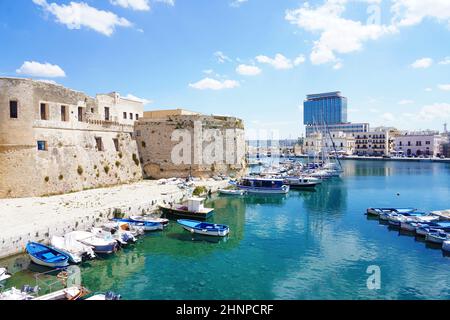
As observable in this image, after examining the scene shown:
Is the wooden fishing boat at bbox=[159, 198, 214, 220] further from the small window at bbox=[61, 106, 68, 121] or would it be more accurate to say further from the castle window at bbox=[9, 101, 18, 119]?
the castle window at bbox=[9, 101, 18, 119]

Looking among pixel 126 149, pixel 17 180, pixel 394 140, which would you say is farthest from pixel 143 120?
pixel 394 140

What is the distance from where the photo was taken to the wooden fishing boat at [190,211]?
17609 mm

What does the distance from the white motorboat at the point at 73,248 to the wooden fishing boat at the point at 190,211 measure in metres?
6.37

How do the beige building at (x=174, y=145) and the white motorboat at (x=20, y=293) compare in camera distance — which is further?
the beige building at (x=174, y=145)

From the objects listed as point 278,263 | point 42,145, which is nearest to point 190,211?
point 278,263

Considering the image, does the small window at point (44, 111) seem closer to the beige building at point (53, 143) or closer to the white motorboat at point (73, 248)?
the beige building at point (53, 143)

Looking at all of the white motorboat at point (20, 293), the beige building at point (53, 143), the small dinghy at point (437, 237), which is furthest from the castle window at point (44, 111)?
the small dinghy at point (437, 237)

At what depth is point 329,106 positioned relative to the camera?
5192 inches

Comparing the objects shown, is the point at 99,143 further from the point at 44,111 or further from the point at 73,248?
the point at 73,248

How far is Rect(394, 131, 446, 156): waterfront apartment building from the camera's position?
77831 mm

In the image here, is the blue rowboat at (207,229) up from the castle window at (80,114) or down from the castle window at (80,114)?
down

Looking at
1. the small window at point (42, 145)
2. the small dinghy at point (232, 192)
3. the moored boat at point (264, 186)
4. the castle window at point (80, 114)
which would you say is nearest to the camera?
the small window at point (42, 145)

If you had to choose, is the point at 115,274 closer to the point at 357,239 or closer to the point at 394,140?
the point at 357,239

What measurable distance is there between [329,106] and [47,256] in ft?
440
